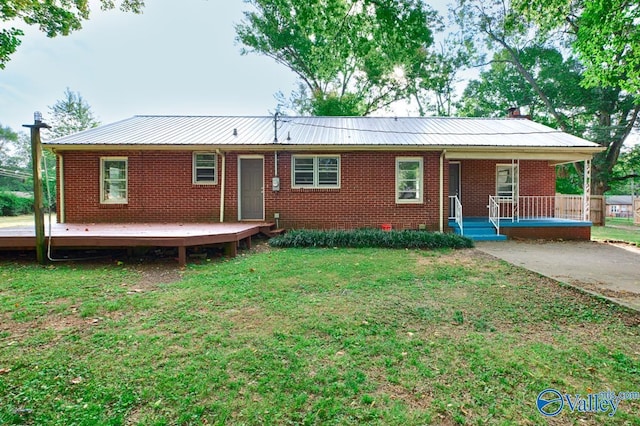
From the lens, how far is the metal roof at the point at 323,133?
977cm

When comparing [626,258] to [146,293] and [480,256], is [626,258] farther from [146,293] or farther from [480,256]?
[146,293]

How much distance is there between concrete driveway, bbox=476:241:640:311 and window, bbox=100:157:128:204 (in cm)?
1159

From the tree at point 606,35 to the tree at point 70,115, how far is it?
52.1 metres

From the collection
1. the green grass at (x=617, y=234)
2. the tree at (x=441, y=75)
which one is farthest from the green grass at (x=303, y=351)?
the tree at (x=441, y=75)

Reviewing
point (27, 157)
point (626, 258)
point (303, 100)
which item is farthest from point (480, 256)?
point (27, 157)

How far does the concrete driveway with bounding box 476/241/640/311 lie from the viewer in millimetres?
4703

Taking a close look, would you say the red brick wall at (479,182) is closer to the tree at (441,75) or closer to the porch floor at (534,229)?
the porch floor at (534,229)

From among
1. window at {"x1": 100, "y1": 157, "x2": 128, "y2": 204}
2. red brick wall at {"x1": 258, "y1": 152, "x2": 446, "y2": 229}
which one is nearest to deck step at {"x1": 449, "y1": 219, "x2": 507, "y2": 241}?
red brick wall at {"x1": 258, "y1": 152, "x2": 446, "y2": 229}

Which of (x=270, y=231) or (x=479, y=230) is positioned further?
(x=479, y=230)

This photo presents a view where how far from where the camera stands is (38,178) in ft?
19.0

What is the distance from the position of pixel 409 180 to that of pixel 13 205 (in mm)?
29946

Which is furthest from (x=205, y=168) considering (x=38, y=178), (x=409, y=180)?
(x=409, y=180)

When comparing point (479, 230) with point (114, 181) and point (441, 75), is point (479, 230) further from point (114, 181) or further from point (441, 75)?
point (441, 75)

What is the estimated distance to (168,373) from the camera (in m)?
2.39
